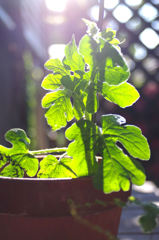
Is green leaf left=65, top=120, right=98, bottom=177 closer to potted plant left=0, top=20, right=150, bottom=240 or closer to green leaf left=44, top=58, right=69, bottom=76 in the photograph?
potted plant left=0, top=20, right=150, bottom=240

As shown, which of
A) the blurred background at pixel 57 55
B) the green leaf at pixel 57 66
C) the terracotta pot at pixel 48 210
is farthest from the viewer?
the blurred background at pixel 57 55

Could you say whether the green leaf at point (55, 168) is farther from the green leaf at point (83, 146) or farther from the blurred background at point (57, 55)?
the blurred background at point (57, 55)

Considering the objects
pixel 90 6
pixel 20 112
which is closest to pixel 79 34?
pixel 90 6

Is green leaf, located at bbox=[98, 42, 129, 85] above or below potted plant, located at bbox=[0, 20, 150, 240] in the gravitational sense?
above

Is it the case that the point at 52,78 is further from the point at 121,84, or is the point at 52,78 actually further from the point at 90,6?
the point at 90,6

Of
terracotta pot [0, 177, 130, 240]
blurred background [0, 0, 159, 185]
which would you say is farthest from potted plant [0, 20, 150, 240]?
blurred background [0, 0, 159, 185]

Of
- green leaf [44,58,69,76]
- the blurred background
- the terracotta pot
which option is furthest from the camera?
the blurred background

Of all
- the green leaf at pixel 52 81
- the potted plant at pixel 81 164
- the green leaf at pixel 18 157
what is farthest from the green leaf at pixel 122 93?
the green leaf at pixel 18 157
